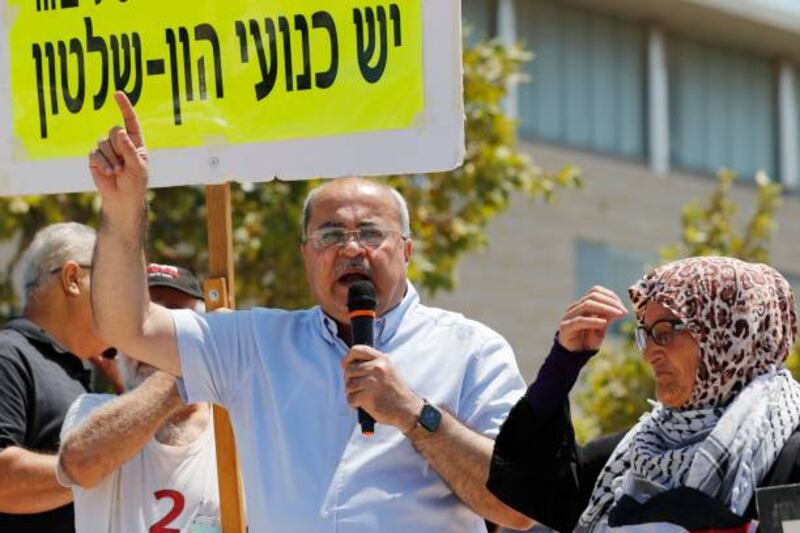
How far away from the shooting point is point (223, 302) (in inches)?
221

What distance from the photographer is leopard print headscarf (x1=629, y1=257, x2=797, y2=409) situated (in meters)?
4.71

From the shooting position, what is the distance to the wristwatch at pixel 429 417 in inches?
199

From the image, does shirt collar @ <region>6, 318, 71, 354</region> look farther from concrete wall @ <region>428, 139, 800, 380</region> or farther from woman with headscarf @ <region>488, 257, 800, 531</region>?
concrete wall @ <region>428, 139, 800, 380</region>

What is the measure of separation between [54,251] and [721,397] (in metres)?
2.60

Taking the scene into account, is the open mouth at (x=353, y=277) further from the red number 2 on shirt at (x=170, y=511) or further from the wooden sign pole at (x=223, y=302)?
the red number 2 on shirt at (x=170, y=511)

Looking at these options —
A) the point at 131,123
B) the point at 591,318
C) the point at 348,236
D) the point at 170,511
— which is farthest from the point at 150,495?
the point at 591,318

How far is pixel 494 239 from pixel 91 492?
21649mm

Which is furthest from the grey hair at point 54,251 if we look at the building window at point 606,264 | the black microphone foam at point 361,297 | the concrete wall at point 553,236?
the building window at point 606,264

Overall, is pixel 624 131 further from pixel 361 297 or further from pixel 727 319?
pixel 727 319

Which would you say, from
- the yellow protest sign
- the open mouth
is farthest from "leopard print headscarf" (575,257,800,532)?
the yellow protest sign

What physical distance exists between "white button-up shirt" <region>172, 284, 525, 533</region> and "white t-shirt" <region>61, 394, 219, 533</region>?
56cm

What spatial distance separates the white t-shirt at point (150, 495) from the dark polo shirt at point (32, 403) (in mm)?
300

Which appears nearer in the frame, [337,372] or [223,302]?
[337,372]

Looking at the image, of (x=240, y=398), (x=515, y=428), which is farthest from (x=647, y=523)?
(x=240, y=398)
